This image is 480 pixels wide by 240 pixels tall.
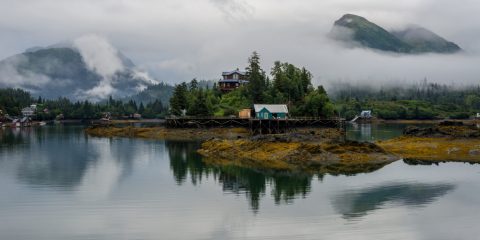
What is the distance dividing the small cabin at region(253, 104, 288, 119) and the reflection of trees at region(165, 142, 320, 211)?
169 ft

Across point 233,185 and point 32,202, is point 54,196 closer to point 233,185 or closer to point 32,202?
point 32,202

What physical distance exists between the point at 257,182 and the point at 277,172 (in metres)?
7.03

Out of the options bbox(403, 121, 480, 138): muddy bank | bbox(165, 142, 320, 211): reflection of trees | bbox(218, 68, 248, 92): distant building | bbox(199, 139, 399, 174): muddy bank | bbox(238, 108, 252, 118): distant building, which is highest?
bbox(218, 68, 248, 92): distant building

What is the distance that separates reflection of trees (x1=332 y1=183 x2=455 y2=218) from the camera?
147ft

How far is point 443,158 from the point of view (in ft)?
257

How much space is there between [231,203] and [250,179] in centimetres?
1326

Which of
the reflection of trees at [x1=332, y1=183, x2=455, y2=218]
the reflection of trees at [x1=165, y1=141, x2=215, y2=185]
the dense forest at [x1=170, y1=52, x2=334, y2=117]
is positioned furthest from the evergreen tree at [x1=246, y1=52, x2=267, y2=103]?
the reflection of trees at [x1=332, y1=183, x2=455, y2=218]

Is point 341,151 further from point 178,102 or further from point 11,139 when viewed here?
point 11,139

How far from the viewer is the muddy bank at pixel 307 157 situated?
69375 millimetres

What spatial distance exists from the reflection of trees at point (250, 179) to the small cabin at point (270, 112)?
51567mm

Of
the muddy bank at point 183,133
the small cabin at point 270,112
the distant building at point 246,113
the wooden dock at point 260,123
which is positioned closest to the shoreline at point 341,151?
the muddy bank at point 183,133

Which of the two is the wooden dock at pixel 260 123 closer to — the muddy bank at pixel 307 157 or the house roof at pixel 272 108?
the house roof at pixel 272 108

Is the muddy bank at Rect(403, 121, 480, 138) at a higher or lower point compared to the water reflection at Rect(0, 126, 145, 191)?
higher

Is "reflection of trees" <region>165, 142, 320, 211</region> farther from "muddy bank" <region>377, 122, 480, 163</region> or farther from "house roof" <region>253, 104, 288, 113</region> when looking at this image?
"house roof" <region>253, 104, 288, 113</region>
